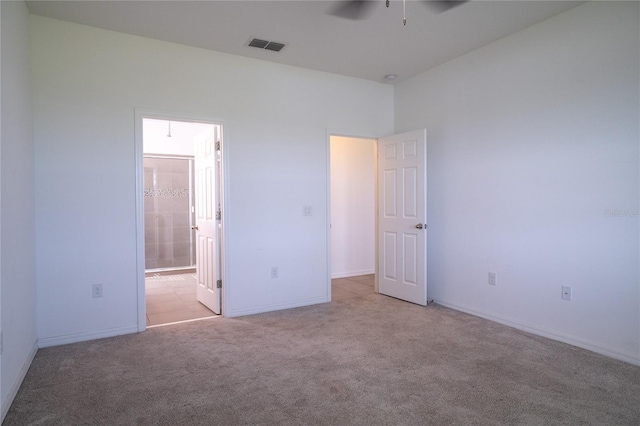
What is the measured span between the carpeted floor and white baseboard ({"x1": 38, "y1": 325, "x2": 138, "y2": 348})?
0.30 ft

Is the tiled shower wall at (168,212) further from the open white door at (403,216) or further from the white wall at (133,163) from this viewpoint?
the open white door at (403,216)

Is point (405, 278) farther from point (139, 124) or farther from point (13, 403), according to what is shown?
point (13, 403)

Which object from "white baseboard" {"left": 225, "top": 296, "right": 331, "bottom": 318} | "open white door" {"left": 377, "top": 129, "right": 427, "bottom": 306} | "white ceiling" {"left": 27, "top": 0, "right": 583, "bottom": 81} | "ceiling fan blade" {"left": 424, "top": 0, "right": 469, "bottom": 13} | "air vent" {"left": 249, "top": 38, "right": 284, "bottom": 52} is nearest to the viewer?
"ceiling fan blade" {"left": 424, "top": 0, "right": 469, "bottom": 13}

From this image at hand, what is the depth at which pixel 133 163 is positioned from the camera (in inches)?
137

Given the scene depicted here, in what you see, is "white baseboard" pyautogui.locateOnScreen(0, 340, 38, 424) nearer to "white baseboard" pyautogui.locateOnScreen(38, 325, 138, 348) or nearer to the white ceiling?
"white baseboard" pyautogui.locateOnScreen(38, 325, 138, 348)

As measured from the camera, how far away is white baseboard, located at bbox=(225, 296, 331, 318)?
13.1 feet

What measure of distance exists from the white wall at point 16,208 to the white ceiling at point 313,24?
2.05 feet

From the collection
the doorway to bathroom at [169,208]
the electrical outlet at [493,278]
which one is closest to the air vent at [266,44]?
the doorway to bathroom at [169,208]

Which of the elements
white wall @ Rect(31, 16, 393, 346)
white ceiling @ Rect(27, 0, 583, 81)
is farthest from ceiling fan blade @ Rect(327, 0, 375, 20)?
white wall @ Rect(31, 16, 393, 346)

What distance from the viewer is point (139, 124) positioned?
352 centimetres

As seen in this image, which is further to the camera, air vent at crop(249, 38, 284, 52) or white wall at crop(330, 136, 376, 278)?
white wall at crop(330, 136, 376, 278)

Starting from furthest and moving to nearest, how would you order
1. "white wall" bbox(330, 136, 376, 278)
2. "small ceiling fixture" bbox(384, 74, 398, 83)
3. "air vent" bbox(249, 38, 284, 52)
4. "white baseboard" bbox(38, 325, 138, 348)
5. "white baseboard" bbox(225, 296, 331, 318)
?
"white wall" bbox(330, 136, 376, 278) < "small ceiling fixture" bbox(384, 74, 398, 83) < "white baseboard" bbox(225, 296, 331, 318) < "air vent" bbox(249, 38, 284, 52) < "white baseboard" bbox(38, 325, 138, 348)

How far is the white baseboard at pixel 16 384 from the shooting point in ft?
6.98

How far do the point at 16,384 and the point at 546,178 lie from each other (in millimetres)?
4167
